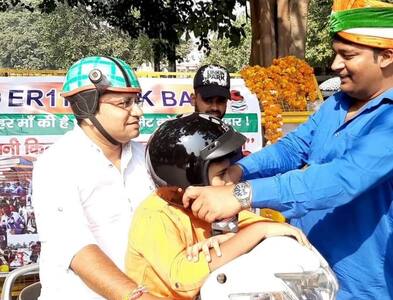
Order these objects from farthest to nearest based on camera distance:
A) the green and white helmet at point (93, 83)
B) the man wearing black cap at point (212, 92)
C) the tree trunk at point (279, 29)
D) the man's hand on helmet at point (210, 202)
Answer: the tree trunk at point (279, 29) < the man wearing black cap at point (212, 92) < the green and white helmet at point (93, 83) < the man's hand on helmet at point (210, 202)

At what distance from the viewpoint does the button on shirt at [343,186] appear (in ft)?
6.23

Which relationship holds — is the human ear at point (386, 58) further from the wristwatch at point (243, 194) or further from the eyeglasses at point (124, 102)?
the eyeglasses at point (124, 102)

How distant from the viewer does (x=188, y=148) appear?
181 cm

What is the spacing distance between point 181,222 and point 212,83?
2.42 meters

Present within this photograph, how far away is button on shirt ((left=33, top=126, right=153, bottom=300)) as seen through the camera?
6.64 feet

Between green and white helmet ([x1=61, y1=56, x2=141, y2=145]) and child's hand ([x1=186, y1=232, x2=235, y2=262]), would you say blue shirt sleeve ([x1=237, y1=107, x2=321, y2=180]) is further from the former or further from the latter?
child's hand ([x1=186, y1=232, x2=235, y2=262])

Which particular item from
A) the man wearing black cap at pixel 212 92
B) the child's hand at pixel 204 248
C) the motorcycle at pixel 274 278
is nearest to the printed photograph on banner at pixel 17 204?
the man wearing black cap at pixel 212 92

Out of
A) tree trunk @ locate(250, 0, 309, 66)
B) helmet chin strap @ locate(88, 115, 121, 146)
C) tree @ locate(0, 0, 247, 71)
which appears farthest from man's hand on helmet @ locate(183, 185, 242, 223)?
tree @ locate(0, 0, 247, 71)

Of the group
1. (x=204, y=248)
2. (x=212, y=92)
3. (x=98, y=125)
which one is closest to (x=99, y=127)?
(x=98, y=125)

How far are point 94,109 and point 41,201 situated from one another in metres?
0.41

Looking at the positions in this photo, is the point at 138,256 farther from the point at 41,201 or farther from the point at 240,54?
the point at 240,54

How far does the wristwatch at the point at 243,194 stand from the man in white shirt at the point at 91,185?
1.38ft

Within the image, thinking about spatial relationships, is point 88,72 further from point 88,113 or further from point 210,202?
point 210,202

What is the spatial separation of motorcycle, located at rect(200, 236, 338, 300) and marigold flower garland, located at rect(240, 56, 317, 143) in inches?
139
